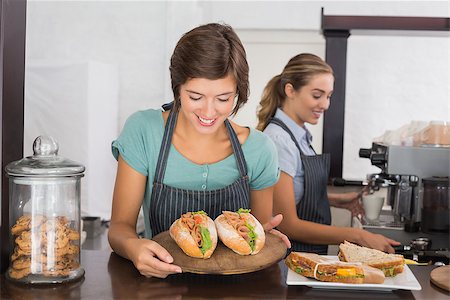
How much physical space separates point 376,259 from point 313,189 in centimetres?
142

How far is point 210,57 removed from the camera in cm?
216

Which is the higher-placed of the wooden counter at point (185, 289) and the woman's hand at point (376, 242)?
the wooden counter at point (185, 289)

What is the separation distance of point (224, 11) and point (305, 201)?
483cm

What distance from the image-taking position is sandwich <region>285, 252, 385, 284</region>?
1833mm

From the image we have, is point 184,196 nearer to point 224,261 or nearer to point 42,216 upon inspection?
point 224,261

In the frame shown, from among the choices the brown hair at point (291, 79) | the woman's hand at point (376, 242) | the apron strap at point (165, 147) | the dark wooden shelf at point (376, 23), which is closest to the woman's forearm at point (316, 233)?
the woman's hand at point (376, 242)

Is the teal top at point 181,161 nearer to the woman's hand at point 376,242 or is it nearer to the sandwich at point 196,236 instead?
the sandwich at point 196,236

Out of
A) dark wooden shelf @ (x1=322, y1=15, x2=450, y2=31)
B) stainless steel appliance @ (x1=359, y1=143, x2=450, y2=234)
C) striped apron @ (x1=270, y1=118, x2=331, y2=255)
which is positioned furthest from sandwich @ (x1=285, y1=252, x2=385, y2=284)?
dark wooden shelf @ (x1=322, y1=15, x2=450, y2=31)

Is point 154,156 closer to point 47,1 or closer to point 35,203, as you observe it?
point 35,203

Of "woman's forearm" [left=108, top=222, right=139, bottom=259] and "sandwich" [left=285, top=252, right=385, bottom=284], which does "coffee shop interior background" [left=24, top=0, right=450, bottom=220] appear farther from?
"sandwich" [left=285, top=252, right=385, bottom=284]

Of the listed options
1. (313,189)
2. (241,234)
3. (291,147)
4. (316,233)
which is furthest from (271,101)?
(241,234)

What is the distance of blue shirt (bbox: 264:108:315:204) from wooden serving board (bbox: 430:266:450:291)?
120 centimetres

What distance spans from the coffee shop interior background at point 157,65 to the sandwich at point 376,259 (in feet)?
9.15

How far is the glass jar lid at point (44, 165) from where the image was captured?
182 cm
